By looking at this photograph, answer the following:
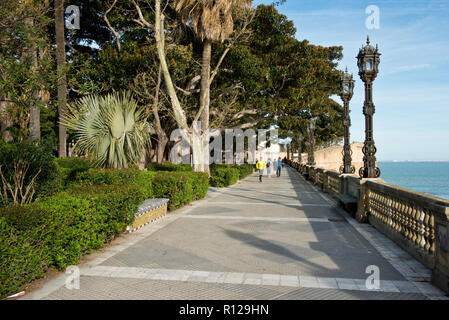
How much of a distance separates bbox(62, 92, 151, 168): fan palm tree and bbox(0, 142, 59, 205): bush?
1.04 meters

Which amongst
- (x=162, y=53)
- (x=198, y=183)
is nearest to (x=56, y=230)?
(x=198, y=183)

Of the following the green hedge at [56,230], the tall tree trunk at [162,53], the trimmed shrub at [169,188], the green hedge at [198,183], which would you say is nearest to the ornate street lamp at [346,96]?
the green hedge at [198,183]

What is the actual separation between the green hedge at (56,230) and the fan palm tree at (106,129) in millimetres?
2344

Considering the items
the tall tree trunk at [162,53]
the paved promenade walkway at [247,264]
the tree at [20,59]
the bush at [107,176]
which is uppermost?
the tall tree trunk at [162,53]

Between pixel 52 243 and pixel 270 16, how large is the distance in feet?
66.4

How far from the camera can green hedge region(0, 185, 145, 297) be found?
4.08m

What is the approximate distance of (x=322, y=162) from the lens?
58.2 meters

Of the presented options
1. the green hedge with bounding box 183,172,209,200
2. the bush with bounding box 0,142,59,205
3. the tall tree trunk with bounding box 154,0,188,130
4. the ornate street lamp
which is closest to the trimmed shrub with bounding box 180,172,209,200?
the green hedge with bounding box 183,172,209,200

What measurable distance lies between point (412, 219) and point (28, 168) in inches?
347

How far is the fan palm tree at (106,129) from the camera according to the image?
898 centimetres

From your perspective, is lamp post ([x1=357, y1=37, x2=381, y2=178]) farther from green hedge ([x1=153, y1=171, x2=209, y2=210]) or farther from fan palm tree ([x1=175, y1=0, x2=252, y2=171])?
fan palm tree ([x1=175, y1=0, x2=252, y2=171])

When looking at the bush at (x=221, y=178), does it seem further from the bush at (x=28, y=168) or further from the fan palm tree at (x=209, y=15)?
the bush at (x=28, y=168)
